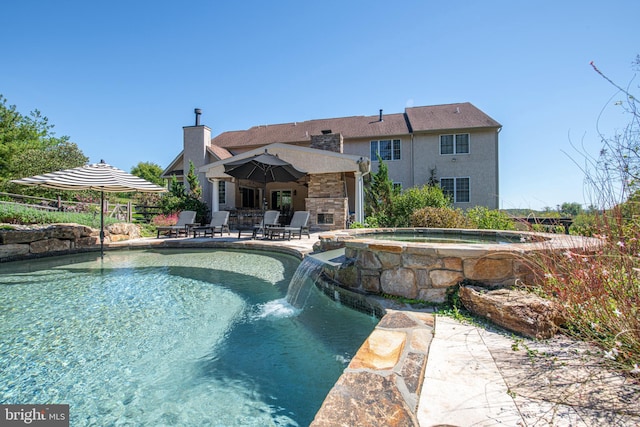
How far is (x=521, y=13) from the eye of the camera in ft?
23.5

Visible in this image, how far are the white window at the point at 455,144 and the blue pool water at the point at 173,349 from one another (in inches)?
605

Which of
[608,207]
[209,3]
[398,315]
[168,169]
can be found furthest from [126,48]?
[608,207]

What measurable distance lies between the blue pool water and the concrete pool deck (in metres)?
0.65

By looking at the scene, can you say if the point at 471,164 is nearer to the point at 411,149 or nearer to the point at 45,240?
the point at 411,149

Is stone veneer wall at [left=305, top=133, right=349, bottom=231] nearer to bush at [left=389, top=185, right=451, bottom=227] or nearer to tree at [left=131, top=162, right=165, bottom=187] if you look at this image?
bush at [left=389, top=185, right=451, bottom=227]

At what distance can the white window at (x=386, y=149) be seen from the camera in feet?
58.3

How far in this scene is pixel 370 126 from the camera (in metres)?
18.6

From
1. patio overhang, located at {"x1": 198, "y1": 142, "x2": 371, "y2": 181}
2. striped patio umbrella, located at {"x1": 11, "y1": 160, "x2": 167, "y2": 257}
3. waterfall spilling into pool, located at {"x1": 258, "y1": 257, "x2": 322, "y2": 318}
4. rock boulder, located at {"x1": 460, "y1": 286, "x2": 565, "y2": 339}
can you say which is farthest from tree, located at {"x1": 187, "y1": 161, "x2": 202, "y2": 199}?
rock boulder, located at {"x1": 460, "y1": 286, "x2": 565, "y2": 339}

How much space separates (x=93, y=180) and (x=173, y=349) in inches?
278

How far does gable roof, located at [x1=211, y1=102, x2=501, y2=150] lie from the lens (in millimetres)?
17062

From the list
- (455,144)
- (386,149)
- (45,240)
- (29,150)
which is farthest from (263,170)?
(29,150)

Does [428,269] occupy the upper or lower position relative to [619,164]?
lower

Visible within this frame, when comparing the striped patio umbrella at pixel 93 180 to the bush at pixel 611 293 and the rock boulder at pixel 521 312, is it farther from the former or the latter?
the bush at pixel 611 293

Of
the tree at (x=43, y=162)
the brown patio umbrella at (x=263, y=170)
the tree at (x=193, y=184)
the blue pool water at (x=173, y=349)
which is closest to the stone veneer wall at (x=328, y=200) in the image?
the brown patio umbrella at (x=263, y=170)
